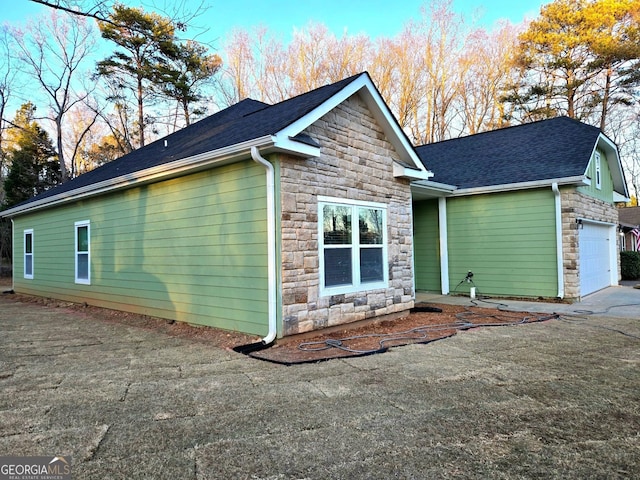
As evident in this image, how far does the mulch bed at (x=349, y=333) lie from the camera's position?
5.04m

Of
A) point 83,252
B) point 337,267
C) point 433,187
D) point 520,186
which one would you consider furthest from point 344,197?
point 83,252

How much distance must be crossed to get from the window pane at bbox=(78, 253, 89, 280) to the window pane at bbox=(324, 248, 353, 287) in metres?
6.53

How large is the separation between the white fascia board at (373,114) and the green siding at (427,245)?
3.64m

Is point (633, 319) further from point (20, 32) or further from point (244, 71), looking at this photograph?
point (20, 32)

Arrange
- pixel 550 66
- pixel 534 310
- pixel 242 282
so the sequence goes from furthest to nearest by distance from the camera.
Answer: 1. pixel 550 66
2. pixel 534 310
3. pixel 242 282

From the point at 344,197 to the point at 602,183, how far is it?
31.8ft

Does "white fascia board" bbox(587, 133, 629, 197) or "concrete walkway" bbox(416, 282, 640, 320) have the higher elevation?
"white fascia board" bbox(587, 133, 629, 197)

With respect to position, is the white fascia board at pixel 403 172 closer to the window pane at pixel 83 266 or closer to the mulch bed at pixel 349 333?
the mulch bed at pixel 349 333

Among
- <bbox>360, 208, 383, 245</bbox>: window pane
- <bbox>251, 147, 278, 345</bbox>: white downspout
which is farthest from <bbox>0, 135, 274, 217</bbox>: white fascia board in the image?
<bbox>360, 208, 383, 245</bbox>: window pane

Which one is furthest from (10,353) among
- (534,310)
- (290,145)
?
(534,310)

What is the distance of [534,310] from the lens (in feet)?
27.1

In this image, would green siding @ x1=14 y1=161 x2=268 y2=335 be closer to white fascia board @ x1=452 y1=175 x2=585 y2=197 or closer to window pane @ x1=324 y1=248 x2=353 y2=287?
window pane @ x1=324 y1=248 x2=353 y2=287

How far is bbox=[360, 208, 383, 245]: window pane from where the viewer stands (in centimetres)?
674

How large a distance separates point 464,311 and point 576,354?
3.36 meters
